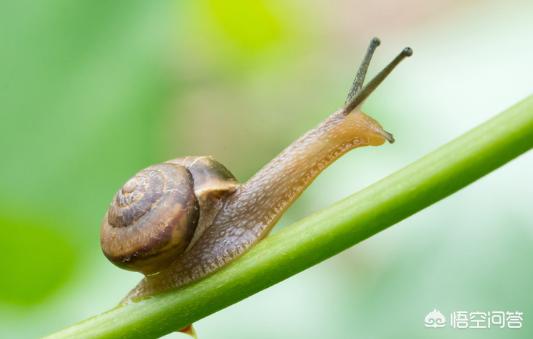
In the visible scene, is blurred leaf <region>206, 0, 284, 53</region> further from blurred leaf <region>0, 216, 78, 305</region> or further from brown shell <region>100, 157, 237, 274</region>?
brown shell <region>100, 157, 237, 274</region>

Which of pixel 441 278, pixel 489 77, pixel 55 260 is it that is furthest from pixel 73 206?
pixel 489 77

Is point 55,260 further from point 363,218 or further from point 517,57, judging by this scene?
point 517,57

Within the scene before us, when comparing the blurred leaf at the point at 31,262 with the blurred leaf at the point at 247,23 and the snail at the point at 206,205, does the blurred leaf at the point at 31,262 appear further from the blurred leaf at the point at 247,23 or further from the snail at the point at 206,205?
the blurred leaf at the point at 247,23

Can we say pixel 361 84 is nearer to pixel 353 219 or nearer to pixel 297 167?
pixel 297 167

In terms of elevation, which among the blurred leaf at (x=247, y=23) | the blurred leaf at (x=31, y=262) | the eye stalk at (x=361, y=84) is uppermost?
the blurred leaf at (x=247, y=23)

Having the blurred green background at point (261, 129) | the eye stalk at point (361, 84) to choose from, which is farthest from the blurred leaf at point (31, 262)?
the eye stalk at point (361, 84)

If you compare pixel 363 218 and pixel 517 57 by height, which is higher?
pixel 517 57

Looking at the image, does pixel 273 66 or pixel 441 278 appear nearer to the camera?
pixel 441 278
